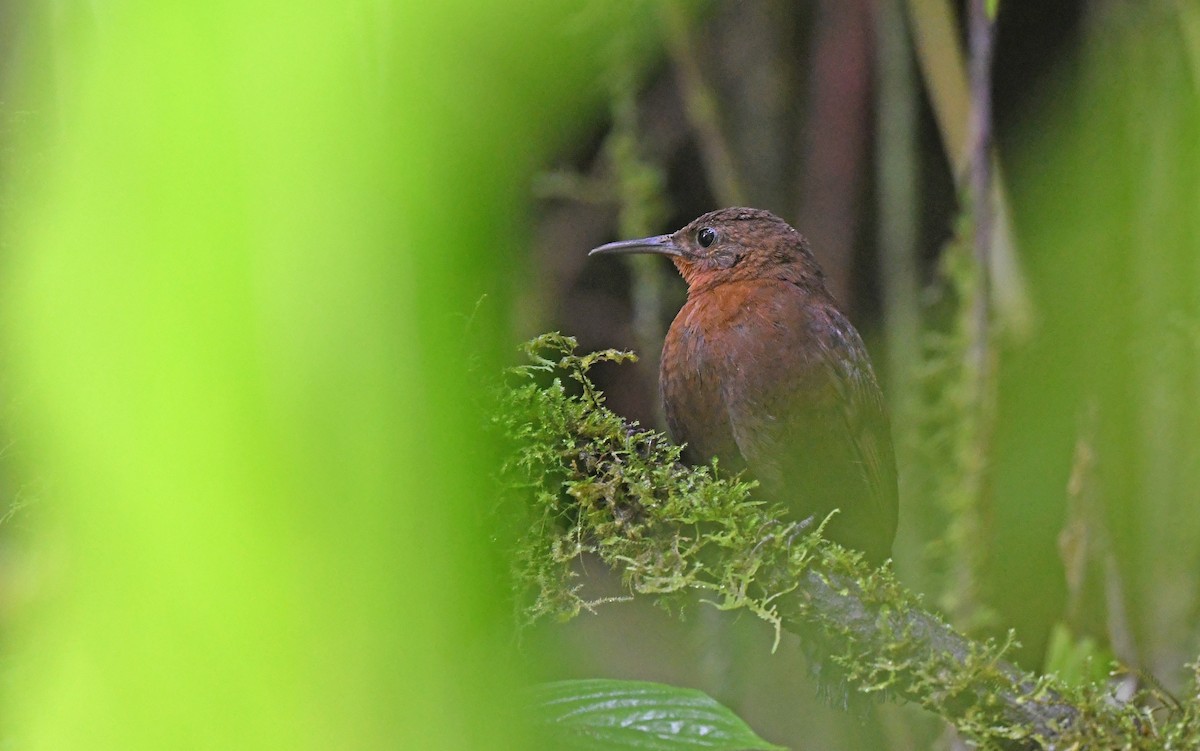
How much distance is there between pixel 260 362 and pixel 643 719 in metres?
0.68

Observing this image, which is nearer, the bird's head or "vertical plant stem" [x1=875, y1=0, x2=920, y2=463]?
the bird's head

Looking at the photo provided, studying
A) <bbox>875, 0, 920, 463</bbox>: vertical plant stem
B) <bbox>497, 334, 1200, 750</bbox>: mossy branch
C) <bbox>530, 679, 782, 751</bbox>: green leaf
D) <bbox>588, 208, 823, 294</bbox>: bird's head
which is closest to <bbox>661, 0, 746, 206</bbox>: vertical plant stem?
<bbox>875, 0, 920, 463</bbox>: vertical plant stem

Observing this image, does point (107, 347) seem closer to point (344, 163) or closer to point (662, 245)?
point (344, 163)

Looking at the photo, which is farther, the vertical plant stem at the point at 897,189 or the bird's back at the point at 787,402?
the vertical plant stem at the point at 897,189

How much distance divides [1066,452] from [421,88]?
303cm

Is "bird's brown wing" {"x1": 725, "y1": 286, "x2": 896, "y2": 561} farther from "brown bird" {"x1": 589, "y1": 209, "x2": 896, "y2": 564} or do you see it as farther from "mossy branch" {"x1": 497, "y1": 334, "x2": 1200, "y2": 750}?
"mossy branch" {"x1": 497, "y1": 334, "x2": 1200, "y2": 750}

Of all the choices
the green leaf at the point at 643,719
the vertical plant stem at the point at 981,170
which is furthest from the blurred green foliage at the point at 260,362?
the vertical plant stem at the point at 981,170

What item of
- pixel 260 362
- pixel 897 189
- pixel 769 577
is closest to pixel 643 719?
pixel 769 577

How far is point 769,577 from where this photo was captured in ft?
3.71

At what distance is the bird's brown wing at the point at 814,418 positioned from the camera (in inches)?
64.1

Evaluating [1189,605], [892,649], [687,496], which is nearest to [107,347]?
[687,496]

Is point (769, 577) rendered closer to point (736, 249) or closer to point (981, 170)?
point (736, 249)

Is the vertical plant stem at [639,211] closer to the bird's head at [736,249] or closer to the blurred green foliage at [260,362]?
the bird's head at [736,249]

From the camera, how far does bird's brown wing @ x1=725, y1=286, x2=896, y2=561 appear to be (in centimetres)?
163
